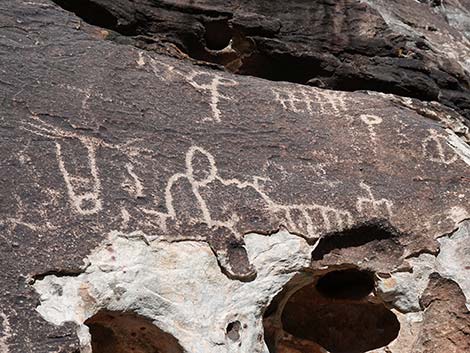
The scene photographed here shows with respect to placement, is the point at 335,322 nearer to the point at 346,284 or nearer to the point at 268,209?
the point at 346,284

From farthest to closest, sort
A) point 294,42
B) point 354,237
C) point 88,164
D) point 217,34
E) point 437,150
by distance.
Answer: point 294,42 → point 217,34 → point 437,150 → point 354,237 → point 88,164

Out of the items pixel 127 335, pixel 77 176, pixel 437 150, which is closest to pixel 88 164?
pixel 77 176

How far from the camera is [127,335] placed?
261 centimetres

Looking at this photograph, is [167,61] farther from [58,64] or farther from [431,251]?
[431,251]

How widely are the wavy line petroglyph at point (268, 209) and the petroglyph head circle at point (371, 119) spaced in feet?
1.65

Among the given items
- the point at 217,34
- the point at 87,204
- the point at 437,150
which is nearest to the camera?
the point at 87,204

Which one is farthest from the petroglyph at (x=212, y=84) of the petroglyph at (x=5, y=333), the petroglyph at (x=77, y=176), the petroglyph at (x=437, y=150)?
the petroglyph at (x=5, y=333)

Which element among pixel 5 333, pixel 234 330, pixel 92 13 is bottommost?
pixel 234 330

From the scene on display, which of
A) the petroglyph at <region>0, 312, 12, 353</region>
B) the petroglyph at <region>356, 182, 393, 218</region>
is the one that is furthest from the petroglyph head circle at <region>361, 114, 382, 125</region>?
the petroglyph at <region>0, 312, 12, 353</region>

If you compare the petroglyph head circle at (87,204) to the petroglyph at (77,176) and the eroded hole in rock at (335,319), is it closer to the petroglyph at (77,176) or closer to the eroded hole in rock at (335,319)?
the petroglyph at (77,176)

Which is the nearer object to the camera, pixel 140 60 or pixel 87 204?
pixel 87 204

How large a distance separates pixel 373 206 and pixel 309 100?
536mm

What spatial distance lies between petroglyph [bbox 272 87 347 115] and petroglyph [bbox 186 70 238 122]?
0.62 ft

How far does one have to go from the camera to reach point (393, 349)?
3018 millimetres
